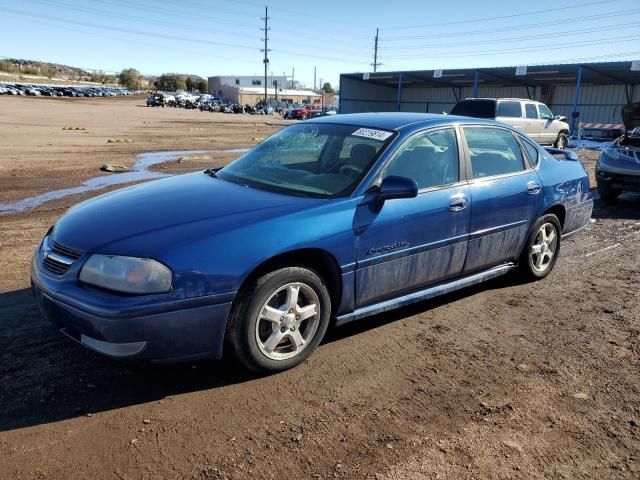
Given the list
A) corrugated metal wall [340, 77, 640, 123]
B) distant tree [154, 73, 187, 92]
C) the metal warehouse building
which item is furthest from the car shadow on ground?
distant tree [154, 73, 187, 92]

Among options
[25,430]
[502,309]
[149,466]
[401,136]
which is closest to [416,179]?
[401,136]

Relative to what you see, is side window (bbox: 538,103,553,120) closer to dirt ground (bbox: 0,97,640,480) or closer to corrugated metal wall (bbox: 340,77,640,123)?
corrugated metal wall (bbox: 340,77,640,123)

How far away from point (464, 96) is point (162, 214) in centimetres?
4072

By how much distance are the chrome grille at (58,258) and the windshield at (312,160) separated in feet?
4.42

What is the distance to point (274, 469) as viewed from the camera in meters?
2.44

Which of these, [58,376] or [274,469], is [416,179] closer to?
[274,469]

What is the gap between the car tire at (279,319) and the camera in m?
3.02

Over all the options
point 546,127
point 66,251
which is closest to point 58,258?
point 66,251

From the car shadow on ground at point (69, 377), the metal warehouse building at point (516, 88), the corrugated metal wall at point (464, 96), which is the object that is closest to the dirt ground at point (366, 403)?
the car shadow on ground at point (69, 377)

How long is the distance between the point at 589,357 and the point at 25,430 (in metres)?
3.61

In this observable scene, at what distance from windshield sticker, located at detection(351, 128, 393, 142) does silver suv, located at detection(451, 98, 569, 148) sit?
14.5 m

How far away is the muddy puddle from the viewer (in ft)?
25.4

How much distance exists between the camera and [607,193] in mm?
9523

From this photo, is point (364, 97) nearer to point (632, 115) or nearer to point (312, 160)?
point (632, 115)
